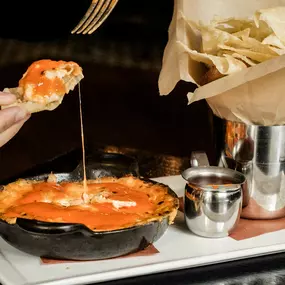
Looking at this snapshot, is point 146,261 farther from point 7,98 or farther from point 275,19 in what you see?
point 275,19

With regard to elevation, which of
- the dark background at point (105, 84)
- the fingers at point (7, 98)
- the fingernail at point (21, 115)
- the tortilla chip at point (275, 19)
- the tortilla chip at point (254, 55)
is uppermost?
the tortilla chip at point (275, 19)

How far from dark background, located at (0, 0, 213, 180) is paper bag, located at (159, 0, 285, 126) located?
6.42ft

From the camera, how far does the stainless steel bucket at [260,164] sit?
67.1 inches

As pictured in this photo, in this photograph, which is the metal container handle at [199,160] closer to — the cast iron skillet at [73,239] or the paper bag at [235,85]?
the paper bag at [235,85]

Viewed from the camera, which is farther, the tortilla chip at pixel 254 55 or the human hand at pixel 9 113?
the tortilla chip at pixel 254 55

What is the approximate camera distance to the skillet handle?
1314 millimetres

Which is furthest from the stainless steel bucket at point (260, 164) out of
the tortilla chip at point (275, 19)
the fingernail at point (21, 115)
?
the fingernail at point (21, 115)

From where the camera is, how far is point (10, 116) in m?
1.52

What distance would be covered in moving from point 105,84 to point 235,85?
3179 mm

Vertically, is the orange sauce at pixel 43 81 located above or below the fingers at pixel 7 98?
above

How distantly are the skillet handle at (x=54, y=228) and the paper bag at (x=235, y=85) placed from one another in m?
0.52

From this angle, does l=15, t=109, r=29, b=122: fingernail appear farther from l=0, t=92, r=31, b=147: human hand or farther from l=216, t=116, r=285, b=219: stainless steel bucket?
l=216, t=116, r=285, b=219: stainless steel bucket

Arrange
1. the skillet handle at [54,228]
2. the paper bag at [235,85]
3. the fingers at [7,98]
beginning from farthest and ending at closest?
the paper bag at [235,85], the fingers at [7,98], the skillet handle at [54,228]

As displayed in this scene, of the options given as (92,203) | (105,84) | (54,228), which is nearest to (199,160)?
(92,203)
